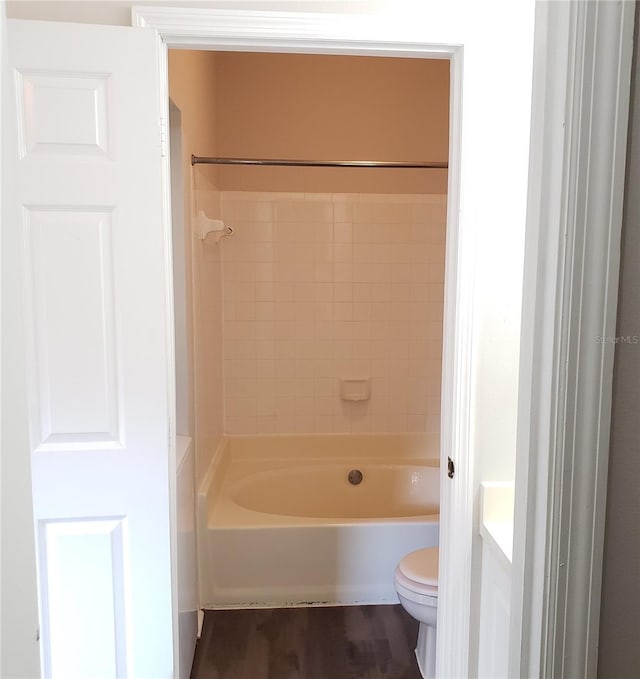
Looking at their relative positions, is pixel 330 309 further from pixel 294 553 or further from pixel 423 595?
pixel 423 595

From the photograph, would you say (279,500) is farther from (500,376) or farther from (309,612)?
(500,376)

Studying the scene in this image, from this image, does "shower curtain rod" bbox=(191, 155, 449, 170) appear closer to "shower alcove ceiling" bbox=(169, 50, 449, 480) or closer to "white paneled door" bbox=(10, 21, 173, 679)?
"shower alcove ceiling" bbox=(169, 50, 449, 480)

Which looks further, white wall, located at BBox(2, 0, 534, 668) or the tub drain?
the tub drain

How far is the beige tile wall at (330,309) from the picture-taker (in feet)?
10.5

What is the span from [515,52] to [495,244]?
505mm

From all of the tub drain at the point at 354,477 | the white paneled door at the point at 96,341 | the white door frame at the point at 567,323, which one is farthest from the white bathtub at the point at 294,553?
the white door frame at the point at 567,323

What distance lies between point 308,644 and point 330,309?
1.77 meters

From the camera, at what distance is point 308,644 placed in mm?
2275

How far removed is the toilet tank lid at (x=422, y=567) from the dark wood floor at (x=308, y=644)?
440mm

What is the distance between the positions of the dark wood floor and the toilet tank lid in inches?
17.3

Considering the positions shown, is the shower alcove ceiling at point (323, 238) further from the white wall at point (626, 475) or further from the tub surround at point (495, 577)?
the white wall at point (626, 475)

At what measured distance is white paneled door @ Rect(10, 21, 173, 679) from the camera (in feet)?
4.69

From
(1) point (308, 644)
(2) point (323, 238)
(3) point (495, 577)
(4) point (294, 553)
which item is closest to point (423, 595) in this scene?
(3) point (495, 577)

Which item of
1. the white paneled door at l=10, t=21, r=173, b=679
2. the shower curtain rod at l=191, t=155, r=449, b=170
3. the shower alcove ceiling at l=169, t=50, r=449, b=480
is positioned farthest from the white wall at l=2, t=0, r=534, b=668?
the shower alcove ceiling at l=169, t=50, r=449, b=480
